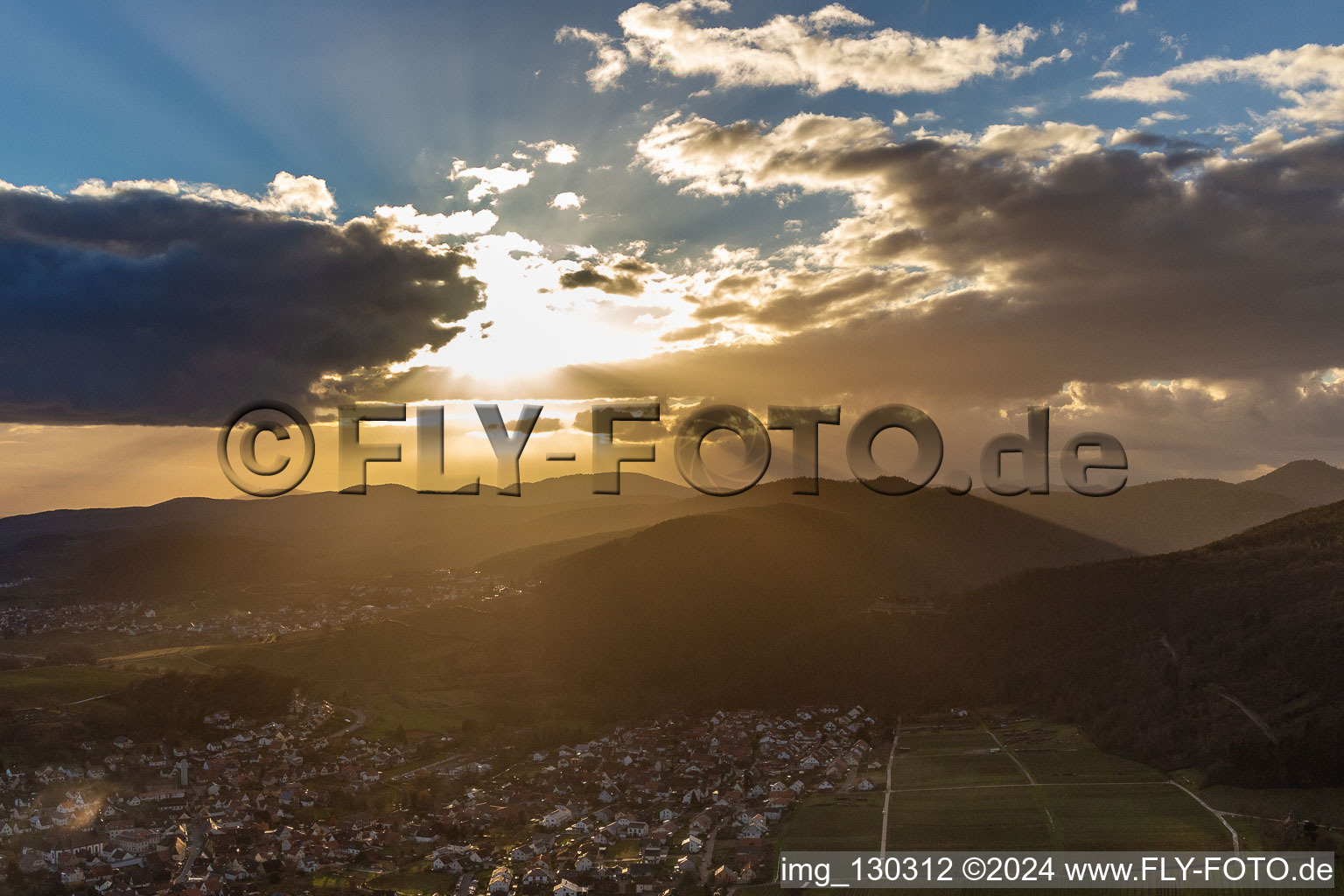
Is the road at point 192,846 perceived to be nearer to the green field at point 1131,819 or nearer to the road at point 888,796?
the road at point 888,796

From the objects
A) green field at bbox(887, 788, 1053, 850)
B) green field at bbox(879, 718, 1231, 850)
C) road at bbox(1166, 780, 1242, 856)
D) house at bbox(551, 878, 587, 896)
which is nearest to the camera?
house at bbox(551, 878, 587, 896)

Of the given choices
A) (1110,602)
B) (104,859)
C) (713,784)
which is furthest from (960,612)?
(104,859)

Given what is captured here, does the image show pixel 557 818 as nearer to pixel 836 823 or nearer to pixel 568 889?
pixel 568 889

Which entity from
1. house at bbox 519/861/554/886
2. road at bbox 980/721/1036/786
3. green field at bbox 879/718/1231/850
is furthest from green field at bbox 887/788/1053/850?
house at bbox 519/861/554/886

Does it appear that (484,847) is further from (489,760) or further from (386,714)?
(386,714)

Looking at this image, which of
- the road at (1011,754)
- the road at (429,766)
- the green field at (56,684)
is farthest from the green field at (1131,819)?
the green field at (56,684)

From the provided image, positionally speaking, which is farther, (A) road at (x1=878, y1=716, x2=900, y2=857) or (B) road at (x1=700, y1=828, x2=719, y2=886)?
(A) road at (x1=878, y1=716, x2=900, y2=857)

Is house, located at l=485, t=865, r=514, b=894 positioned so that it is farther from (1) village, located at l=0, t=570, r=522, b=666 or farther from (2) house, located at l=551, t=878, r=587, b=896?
(1) village, located at l=0, t=570, r=522, b=666

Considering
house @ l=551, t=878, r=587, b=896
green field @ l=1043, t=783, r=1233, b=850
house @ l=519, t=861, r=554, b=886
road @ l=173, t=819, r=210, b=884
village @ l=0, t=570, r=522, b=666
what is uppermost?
green field @ l=1043, t=783, r=1233, b=850
